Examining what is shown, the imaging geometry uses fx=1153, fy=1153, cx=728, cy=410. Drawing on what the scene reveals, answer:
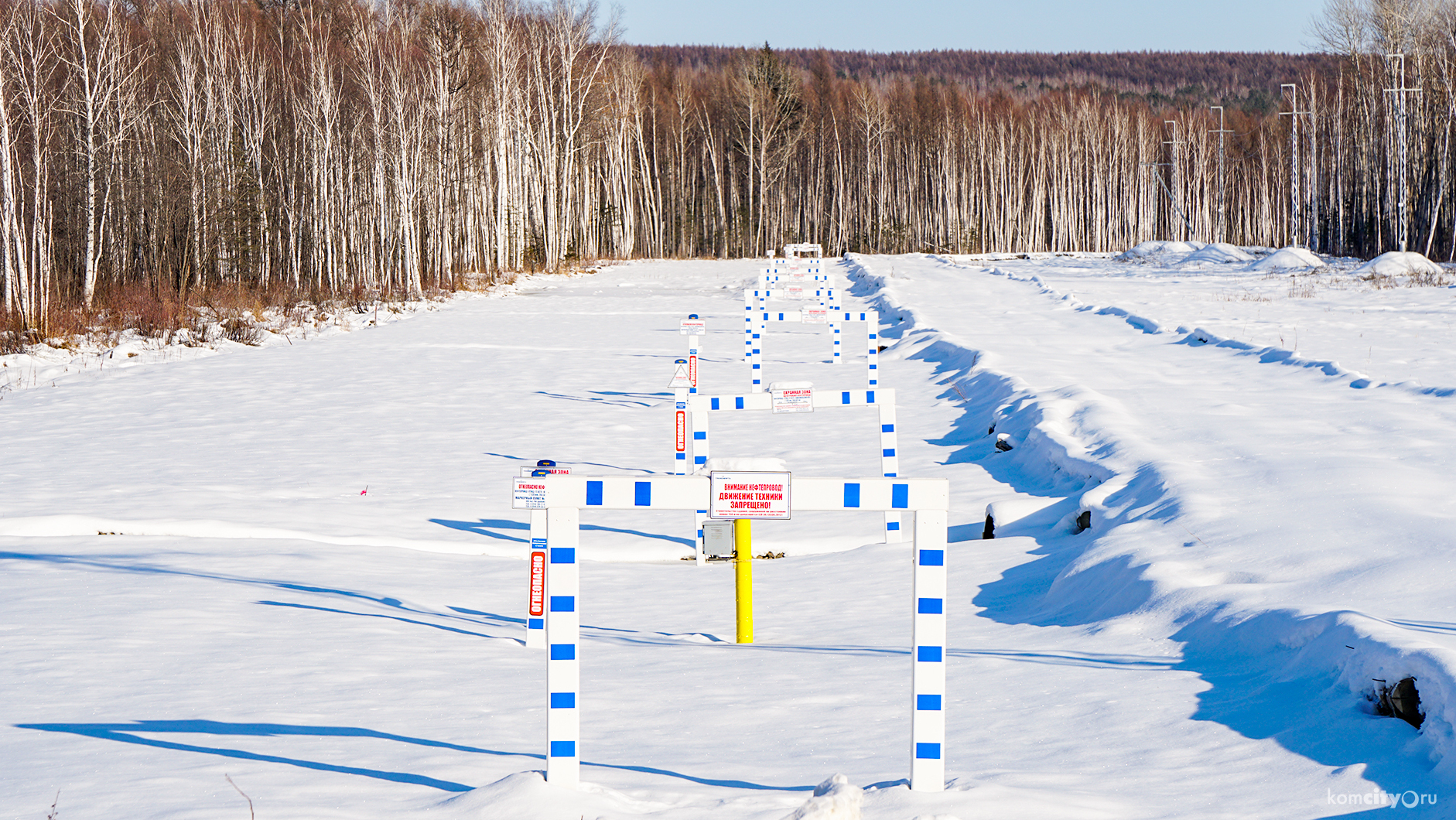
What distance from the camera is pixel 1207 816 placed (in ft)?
12.5

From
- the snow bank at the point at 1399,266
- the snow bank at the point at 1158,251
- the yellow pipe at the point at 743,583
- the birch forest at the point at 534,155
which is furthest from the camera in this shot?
the snow bank at the point at 1158,251

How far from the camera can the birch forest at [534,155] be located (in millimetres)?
31531

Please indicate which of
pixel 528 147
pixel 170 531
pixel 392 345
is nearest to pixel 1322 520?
pixel 170 531

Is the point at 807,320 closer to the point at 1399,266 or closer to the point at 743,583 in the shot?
the point at 743,583

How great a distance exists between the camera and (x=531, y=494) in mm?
4031

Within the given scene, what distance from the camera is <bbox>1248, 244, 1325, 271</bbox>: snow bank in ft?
148

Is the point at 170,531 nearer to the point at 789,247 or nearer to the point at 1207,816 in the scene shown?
the point at 1207,816

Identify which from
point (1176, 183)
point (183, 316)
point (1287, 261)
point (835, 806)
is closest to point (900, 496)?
point (835, 806)

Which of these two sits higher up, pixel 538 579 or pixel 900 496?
pixel 900 496

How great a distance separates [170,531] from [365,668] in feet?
13.4

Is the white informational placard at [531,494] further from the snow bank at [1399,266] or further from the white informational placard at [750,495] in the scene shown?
the snow bank at [1399,266]

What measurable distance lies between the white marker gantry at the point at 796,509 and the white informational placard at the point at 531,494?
32 millimetres

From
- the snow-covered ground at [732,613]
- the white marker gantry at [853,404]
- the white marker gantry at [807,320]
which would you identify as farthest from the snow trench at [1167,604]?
the white marker gantry at [807,320]

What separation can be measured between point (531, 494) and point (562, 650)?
0.55m
